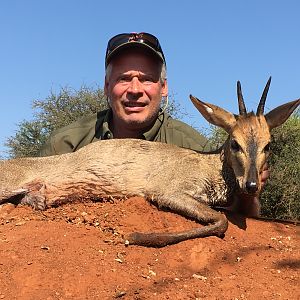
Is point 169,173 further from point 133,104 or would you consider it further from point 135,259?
point 135,259

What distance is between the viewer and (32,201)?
7.01 meters

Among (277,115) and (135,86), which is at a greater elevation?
(135,86)

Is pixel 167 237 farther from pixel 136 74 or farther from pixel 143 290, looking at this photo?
pixel 136 74

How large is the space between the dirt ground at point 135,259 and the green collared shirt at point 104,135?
2172mm

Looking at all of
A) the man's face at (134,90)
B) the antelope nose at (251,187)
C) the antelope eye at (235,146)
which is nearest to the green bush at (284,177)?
the man's face at (134,90)

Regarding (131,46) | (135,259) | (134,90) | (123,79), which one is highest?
(131,46)

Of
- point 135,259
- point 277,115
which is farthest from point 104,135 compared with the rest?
point 135,259

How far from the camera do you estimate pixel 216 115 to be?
6594mm

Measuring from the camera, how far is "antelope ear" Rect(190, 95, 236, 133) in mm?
6551

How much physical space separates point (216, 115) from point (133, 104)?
1796 millimetres

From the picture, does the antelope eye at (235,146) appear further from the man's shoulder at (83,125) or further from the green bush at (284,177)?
the green bush at (284,177)

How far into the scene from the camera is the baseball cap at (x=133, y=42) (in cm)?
799

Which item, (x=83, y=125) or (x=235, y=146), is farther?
(x=83, y=125)

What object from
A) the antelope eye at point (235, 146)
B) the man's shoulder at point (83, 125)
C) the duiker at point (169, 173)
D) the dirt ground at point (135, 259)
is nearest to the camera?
the dirt ground at point (135, 259)
